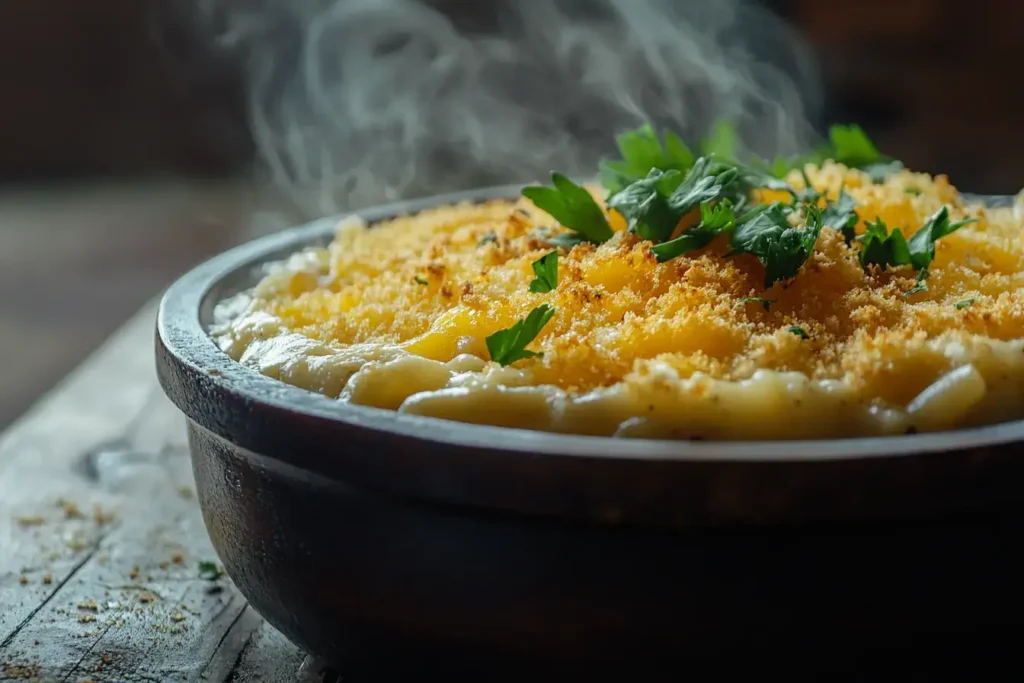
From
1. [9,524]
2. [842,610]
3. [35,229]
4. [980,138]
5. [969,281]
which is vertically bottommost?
[35,229]

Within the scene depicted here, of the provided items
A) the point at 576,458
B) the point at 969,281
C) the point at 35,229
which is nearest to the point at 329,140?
the point at 35,229

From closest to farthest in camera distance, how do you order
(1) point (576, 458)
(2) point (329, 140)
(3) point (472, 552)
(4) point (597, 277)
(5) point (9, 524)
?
1. (1) point (576, 458)
2. (3) point (472, 552)
3. (4) point (597, 277)
4. (5) point (9, 524)
5. (2) point (329, 140)

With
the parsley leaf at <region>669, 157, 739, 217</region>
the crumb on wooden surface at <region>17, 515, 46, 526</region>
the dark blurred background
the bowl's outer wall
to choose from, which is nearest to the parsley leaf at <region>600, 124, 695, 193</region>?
the parsley leaf at <region>669, 157, 739, 217</region>

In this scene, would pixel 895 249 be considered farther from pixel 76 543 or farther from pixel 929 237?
pixel 76 543

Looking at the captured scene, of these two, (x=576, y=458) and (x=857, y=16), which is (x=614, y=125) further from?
(x=576, y=458)

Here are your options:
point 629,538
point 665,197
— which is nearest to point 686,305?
point 665,197

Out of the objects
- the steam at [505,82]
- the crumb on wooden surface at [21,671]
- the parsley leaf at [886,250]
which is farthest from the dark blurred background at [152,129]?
the parsley leaf at [886,250]

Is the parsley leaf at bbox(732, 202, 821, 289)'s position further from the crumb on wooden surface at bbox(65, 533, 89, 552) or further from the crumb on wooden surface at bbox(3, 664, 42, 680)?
the crumb on wooden surface at bbox(65, 533, 89, 552)

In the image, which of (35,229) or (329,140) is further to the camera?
(35,229)

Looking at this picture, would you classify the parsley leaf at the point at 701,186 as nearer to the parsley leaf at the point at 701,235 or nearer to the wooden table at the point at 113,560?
the parsley leaf at the point at 701,235
